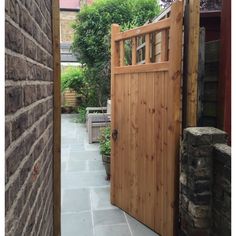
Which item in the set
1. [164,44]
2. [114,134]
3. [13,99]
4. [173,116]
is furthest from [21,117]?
[114,134]

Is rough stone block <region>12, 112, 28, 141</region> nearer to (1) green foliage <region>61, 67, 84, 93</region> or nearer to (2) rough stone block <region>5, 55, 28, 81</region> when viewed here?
(2) rough stone block <region>5, 55, 28, 81</region>

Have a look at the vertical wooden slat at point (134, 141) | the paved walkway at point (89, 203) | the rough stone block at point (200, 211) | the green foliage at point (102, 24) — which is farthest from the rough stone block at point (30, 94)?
the green foliage at point (102, 24)

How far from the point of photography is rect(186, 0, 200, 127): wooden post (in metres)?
2.84

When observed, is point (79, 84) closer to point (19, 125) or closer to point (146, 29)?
point (146, 29)

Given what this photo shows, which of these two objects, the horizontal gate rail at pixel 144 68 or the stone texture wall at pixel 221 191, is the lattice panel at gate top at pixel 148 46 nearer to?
the horizontal gate rail at pixel 144 68

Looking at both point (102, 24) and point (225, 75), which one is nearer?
point (225, 75)

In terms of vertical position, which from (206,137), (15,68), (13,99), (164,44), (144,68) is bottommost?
(206,137)

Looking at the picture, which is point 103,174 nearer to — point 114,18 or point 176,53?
point 176,53

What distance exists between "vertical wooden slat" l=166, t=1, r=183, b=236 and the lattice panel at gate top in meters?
0.12

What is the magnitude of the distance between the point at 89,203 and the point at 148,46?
2167mm

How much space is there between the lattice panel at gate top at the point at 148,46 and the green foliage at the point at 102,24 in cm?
546

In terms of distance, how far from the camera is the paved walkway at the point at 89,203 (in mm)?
3441

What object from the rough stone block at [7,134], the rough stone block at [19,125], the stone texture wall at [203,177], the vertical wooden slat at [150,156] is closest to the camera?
the rough stone block at [7,134]

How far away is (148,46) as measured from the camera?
340 centimetres
